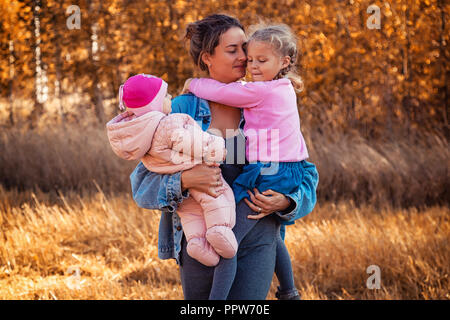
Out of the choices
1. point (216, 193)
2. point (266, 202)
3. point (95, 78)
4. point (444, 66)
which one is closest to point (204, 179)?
point (216, 193)

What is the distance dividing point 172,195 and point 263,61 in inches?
28.3

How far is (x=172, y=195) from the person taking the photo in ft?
7.54

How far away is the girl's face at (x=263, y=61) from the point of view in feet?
7.94

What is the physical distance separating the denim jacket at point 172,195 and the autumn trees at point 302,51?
4.14 metres

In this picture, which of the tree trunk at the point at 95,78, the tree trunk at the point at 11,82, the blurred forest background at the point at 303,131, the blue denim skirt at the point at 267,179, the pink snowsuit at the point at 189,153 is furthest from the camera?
the tree trunk at the point at 95,78

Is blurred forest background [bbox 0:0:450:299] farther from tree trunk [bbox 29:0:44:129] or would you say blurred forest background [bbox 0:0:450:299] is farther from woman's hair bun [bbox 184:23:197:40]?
woman's hair bun [bbox 184:23:197:40]

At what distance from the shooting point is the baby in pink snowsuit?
2.26 metres

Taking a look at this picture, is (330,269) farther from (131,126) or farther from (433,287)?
(131,126)

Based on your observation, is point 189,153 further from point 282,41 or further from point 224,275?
point 282,41

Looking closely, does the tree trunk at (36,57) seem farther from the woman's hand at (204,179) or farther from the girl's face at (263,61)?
the woman's hand at (204,179)

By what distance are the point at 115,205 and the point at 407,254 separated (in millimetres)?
3191

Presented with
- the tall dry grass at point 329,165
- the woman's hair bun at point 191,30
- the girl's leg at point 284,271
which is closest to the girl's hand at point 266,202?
the girl's leg at point 284,271

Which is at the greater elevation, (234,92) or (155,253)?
(234,92)

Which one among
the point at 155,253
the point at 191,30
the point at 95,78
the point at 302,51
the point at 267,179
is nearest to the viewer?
the point at 267,179
